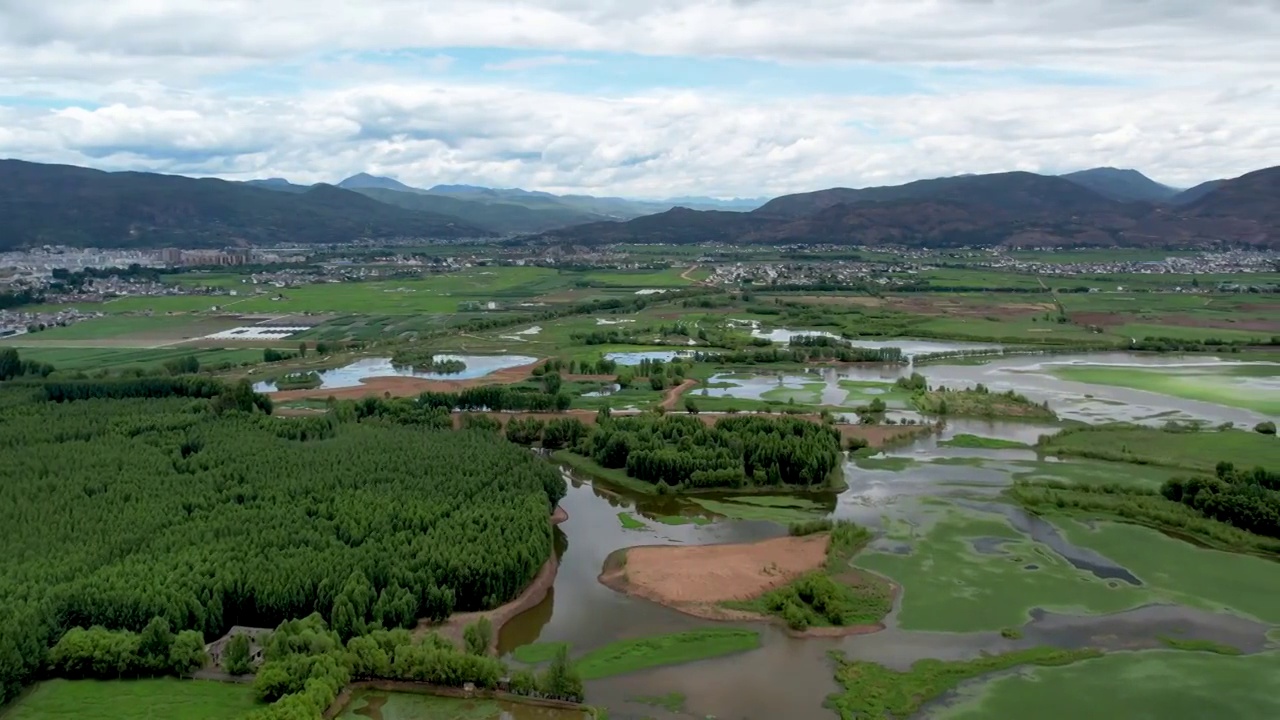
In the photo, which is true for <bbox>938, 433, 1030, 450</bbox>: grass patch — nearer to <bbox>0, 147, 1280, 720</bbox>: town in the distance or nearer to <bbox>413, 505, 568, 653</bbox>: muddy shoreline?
<bbox>0, 147, 1280, 720</bbox>: town in the distance

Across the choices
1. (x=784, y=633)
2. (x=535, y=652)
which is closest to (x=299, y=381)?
(x=535, y=652)

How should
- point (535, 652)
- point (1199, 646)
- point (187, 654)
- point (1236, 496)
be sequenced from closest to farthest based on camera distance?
point (187, 654) < point (1199, 646) < point (535, 652) < point (1236, 496)

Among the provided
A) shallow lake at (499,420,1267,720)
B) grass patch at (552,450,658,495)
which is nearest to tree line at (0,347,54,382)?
grass patch at (552,450,658,495)

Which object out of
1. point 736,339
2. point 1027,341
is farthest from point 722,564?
point 1027,341

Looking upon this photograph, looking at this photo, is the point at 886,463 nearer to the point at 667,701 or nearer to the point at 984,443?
the point at 984,443

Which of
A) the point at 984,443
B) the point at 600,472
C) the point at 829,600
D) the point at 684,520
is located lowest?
the point at 684,520

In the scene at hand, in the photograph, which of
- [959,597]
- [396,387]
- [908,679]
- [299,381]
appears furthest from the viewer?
[299,381]
